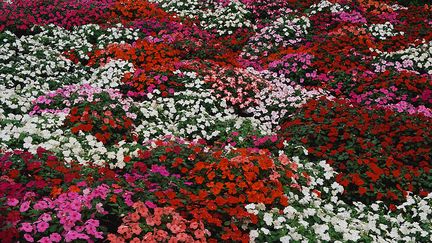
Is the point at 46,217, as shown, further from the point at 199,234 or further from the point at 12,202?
the point at 199,234

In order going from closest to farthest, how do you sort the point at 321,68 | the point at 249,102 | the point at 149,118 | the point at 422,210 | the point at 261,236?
1. the point at 261,236
2. the point at 422,210
3. the point at 149,118
4. the point at 249,102
5. the point at 321,68

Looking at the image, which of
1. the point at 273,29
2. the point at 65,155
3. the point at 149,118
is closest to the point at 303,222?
the point at 65,155

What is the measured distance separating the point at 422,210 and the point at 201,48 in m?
6.77

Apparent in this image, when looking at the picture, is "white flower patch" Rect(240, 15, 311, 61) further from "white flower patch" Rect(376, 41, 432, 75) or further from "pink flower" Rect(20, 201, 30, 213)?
"pink flower" Rect(20, 201, 30, 213)

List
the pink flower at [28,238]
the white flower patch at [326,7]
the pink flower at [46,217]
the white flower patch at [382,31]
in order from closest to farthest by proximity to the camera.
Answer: the pink flower at [28,238] → the pink flower at [46,217] → the white flower patch at [382,31] → the white flower patch at [326,7]

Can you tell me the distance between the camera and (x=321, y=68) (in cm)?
1060

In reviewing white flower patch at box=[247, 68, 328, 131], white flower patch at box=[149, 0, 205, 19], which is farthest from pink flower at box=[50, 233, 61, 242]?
white flower patch at box=[149, 0, 205, 19]

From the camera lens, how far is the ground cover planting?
4750 mm

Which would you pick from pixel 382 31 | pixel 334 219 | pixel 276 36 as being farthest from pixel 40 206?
pixel 382 31

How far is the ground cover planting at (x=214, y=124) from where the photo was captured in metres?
4.75

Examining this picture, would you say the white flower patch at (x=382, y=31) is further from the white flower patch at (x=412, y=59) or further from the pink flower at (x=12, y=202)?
the pink flower at (x=12, y=202)

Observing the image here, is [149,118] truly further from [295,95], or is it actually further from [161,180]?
[295,95]

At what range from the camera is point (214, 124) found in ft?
25.7

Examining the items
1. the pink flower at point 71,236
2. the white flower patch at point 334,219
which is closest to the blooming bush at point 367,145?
the white flower patch at point 334,219
